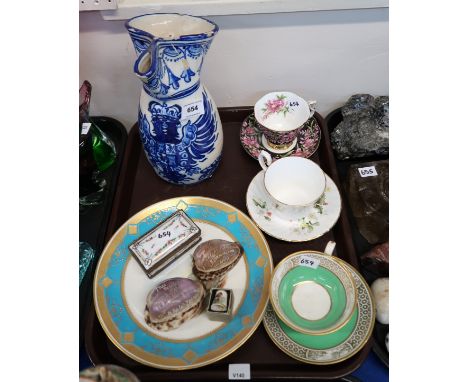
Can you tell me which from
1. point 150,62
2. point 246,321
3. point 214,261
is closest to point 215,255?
point 214,261

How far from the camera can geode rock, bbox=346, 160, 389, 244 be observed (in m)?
0.80

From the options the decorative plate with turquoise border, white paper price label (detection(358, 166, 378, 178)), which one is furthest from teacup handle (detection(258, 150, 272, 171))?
white paper price label (detection(358, 166, 378, 178))

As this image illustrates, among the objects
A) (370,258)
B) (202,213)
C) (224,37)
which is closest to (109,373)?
(202,213)

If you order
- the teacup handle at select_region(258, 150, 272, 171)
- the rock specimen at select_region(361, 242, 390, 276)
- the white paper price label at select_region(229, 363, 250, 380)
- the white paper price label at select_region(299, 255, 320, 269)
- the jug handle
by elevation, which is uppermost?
the jug handle

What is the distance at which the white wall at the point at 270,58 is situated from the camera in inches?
32.0

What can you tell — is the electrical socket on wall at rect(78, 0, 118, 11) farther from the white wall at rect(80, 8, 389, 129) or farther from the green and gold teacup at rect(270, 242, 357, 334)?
the green and gold teacup at rect(270, 242, 357, 334)

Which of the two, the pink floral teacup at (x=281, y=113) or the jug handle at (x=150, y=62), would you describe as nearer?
the jug handle at (x=150, y=62)

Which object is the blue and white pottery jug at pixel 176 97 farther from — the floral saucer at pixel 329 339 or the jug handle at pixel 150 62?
the floral saucer at pixel 329 339

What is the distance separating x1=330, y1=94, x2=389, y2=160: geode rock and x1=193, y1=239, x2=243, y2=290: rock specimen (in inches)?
16.0

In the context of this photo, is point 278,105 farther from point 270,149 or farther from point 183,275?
point 183,275

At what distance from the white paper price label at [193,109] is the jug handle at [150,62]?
0.32 feet

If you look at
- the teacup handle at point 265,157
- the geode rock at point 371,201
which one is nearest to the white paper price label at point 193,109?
the teacup handle at point 265,157

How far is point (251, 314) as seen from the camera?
2.12 feet

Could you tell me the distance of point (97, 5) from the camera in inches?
29.0
